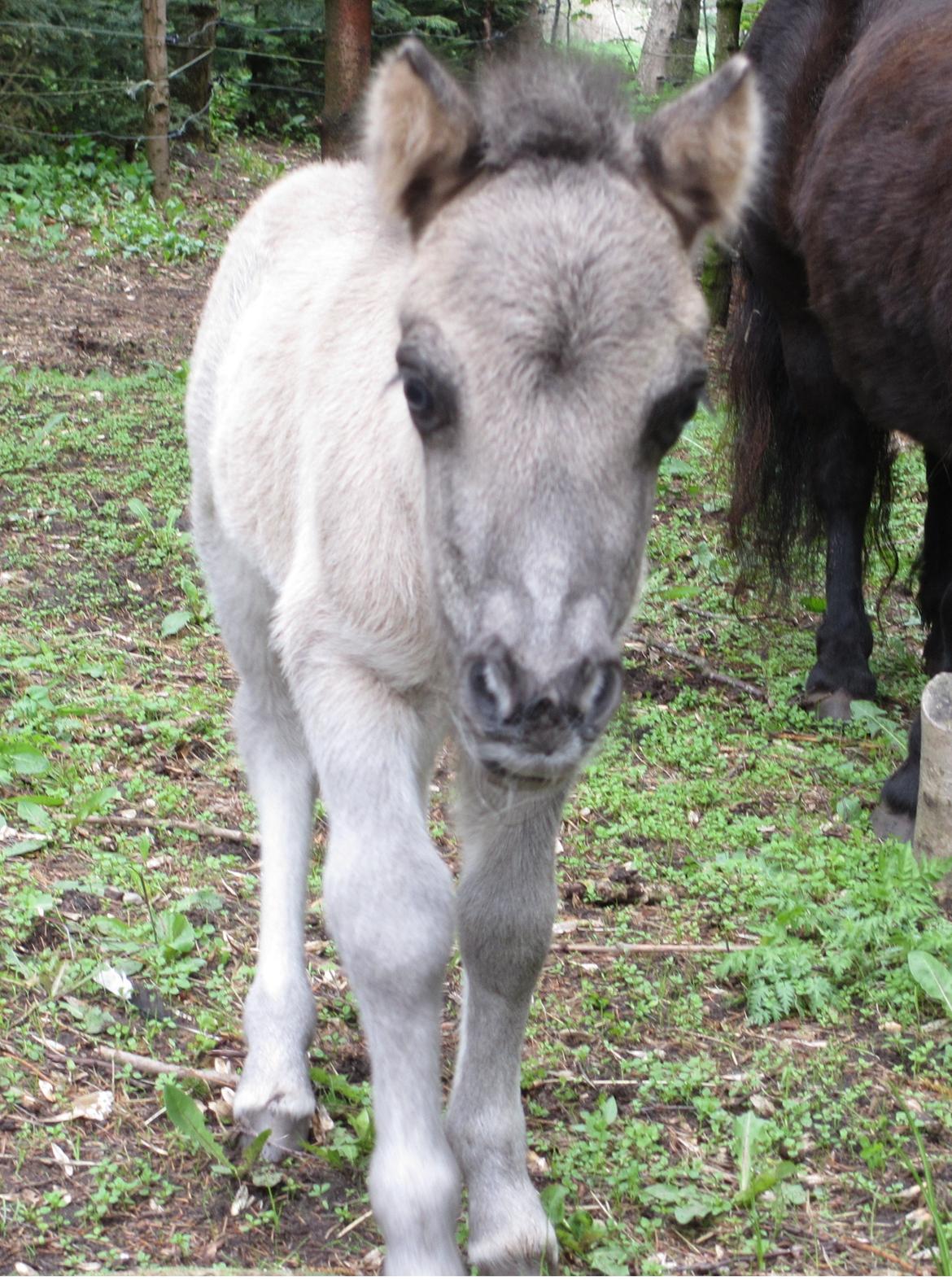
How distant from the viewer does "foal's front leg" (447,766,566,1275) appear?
118 inches

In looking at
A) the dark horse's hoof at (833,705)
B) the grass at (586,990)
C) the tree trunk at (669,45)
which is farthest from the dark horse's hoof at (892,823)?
the tree trunk at (669,45)

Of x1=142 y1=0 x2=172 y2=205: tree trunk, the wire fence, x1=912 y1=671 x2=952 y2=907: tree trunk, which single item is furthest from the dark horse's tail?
x1=142 y1=0 x2=172 y2=205: tree trunk

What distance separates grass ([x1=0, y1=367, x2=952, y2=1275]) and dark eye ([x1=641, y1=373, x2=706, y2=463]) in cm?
139

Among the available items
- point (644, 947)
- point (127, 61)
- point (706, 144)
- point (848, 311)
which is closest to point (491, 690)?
point (706, 144)

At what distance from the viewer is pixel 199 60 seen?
1569 centimetres

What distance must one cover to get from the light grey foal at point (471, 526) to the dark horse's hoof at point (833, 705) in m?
3.10

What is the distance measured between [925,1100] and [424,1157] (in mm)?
1411

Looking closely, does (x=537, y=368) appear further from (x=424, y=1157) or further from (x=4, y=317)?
(x=4, y=317)

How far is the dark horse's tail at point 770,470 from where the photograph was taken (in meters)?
6.74

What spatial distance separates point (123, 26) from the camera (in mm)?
15055

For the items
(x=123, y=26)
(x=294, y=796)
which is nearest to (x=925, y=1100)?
(x=294, y=796)

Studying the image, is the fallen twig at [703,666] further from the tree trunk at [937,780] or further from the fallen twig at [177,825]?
the fallen twig at [177,825]

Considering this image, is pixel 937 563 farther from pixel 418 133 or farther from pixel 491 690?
pixel 491 690

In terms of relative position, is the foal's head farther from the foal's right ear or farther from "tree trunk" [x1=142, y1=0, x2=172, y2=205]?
"tree trunk" [x1=142, y1=0, x2=172, y2=205]
